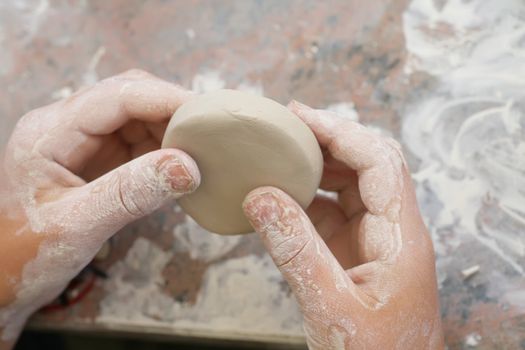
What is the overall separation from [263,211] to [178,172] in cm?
18

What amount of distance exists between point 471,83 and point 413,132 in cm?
21

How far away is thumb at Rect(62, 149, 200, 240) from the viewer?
97cm

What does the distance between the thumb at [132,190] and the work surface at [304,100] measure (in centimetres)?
36

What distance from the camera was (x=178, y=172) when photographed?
0.97 meters

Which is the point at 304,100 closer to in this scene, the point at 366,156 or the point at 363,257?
the point at 366,156

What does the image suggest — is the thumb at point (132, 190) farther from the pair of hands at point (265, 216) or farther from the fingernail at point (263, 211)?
the fingernail at point (263, 211)

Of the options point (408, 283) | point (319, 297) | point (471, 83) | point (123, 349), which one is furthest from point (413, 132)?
point (123, 349)

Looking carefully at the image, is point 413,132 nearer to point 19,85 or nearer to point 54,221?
point 54,221

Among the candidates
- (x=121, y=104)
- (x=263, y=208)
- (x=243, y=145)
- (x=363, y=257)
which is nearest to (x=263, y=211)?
(x=263, y=208)

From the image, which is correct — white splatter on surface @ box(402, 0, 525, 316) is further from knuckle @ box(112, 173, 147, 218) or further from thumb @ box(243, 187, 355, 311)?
knuckle @ box(112, 173, 147, 218)

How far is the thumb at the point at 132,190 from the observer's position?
3.20ft

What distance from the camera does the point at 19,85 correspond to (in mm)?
1577

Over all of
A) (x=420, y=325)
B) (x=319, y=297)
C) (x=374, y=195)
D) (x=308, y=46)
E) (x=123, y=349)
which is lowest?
(x=123, y=349)

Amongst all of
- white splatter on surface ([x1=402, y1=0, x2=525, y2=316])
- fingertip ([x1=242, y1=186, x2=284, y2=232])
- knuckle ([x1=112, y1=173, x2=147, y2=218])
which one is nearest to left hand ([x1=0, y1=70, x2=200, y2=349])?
knuckle ([x1=112, y1=173, x2=147, y2=218])
